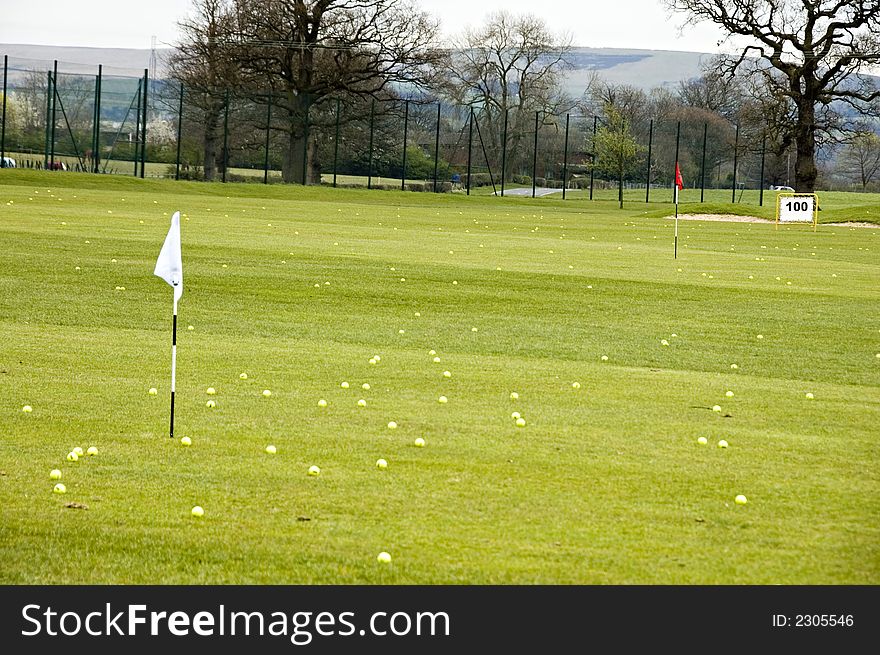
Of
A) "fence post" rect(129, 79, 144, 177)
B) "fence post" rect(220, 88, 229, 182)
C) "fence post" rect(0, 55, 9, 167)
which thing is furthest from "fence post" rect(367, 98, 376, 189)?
"fence post" rect(0, 55, 9, 167)

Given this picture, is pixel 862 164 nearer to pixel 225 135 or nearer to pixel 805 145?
pixel 805 145

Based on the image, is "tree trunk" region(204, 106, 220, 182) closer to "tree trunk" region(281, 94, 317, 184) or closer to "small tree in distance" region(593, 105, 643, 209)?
"tree trunk" region(281, 94, 317, 184)

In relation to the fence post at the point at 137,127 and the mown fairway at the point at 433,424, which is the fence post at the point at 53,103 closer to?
the fence post at the point at 137,127

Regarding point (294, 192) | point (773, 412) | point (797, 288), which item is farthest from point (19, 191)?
point (773, 412)

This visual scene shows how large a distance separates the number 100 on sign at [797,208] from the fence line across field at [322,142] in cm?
1804

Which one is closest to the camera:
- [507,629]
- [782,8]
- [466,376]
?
[507,629]

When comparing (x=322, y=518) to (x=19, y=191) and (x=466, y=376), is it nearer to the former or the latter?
(x=466, y=376)

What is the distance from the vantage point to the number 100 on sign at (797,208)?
52281 mm

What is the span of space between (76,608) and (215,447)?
11.9ft

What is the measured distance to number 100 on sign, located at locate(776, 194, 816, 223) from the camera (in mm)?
52281

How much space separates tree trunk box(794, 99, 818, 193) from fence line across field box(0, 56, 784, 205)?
93.2 inches

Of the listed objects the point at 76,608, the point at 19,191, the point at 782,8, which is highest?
the point at 782,8

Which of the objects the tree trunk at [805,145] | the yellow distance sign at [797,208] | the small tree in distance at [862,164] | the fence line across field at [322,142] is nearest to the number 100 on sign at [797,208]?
the yellow distance sign at [797,208]

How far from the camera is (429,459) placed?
9.60 metres
